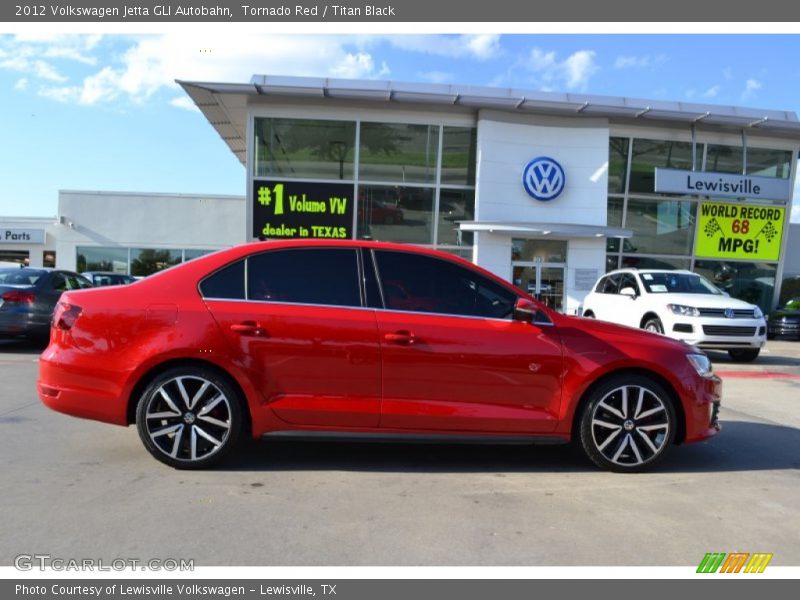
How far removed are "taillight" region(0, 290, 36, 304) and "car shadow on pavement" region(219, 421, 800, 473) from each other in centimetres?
728

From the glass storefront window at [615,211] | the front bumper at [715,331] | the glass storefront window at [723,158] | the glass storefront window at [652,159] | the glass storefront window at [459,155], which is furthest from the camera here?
the glass storefront window at [723,158]

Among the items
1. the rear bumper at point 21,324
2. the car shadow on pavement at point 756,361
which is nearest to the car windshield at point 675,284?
the car shadow on pavement at point 756,361

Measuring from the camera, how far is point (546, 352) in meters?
4.60

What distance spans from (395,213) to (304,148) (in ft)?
10.9

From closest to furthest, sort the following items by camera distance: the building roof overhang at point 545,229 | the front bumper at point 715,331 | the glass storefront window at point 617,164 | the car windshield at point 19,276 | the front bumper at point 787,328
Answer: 1. the car windshield at point 19,276
2. the front bumper at point 715,331
3. the building roof overhang at point 545,229
4. the front bumper at point 787,328
5. the glass storefront window at point 617,164

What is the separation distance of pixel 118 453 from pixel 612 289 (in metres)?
11.2

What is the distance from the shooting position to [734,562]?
3369 mm

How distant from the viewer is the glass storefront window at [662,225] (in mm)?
20516

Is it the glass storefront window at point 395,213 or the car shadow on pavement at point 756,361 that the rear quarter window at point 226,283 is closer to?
the car shadow on pavement at point 756,361

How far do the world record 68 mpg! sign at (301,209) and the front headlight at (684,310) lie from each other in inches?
391

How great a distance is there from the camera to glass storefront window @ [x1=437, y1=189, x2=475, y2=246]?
754 inches

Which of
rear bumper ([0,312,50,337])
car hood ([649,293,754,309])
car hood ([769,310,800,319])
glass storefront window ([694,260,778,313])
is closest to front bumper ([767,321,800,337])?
car hood ([769,310,800,319])
